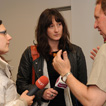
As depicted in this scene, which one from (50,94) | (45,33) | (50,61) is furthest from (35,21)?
(50,94)

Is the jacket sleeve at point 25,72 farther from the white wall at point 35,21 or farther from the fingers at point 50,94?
the white wall at point 35,21

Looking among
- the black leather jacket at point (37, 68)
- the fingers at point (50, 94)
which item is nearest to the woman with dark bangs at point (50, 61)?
the black leather jacket at point (37, 68)

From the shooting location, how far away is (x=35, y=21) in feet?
10.7

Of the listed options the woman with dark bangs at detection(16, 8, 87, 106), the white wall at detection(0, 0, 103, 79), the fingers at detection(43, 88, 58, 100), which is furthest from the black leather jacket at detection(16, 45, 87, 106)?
the white wall at detection(0, 0, 103, 79)

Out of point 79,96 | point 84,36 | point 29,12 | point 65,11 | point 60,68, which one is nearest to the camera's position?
point 79,96

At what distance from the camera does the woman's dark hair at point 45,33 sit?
5.71 ft

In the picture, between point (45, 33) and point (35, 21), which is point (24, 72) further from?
point (35, 21)

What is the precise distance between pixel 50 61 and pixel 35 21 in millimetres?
1728

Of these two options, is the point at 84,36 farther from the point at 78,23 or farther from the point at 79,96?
the point at 79,96

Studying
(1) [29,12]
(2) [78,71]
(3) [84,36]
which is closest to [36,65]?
(2) [78,71]

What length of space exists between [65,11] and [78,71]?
1.58 m

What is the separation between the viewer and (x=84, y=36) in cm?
278

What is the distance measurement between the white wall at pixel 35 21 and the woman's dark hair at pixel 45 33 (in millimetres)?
995

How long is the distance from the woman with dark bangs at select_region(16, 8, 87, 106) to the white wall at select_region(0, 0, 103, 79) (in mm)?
1017
